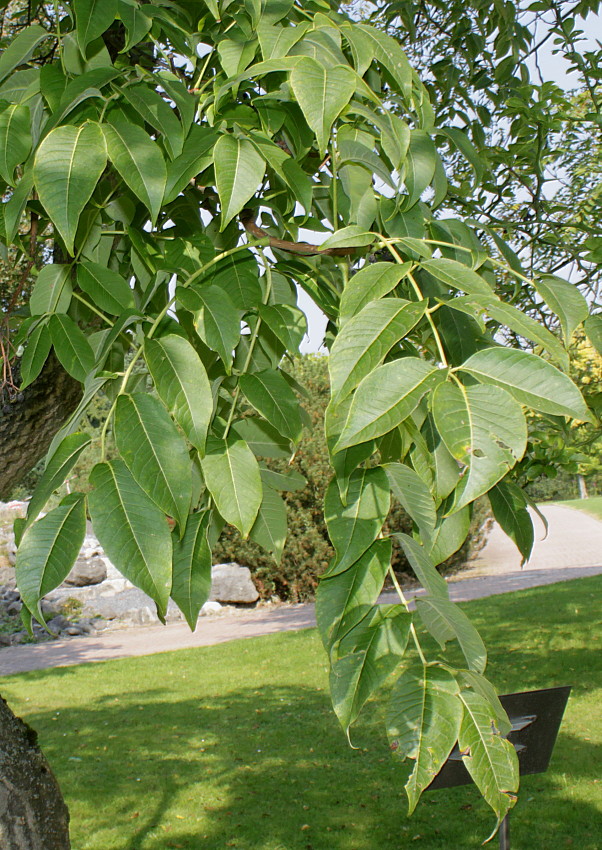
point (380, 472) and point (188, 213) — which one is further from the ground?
point (188, 213)

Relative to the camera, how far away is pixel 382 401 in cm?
65

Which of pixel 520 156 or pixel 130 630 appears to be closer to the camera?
pixel 520 156

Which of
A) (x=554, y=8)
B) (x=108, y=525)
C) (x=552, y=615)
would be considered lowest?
(x=552, y=615)

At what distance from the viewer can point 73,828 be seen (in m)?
4.05

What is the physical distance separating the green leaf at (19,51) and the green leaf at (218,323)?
473 millimetres

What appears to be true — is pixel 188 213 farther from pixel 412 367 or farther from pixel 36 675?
pixel 36 675

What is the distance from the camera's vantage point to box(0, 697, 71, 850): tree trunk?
1541 millimetres

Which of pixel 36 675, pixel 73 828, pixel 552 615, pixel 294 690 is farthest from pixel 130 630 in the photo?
pixel 73 828

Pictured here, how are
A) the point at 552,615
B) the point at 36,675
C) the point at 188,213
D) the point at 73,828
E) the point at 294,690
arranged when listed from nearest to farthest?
1. the point at 188,213
2. the point at 73,828
3. the point at 294,690
4. the point at 36,675
5. the point at 552,615

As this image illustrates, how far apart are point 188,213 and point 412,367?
2.38 feet

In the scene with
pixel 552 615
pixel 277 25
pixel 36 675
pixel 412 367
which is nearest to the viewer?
pixel 412 367

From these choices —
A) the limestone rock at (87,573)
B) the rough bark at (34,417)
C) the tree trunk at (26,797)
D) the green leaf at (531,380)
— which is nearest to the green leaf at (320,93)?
the green leaf at (531,380)

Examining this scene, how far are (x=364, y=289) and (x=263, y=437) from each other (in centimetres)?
46

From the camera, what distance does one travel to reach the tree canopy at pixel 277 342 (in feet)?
2.31
